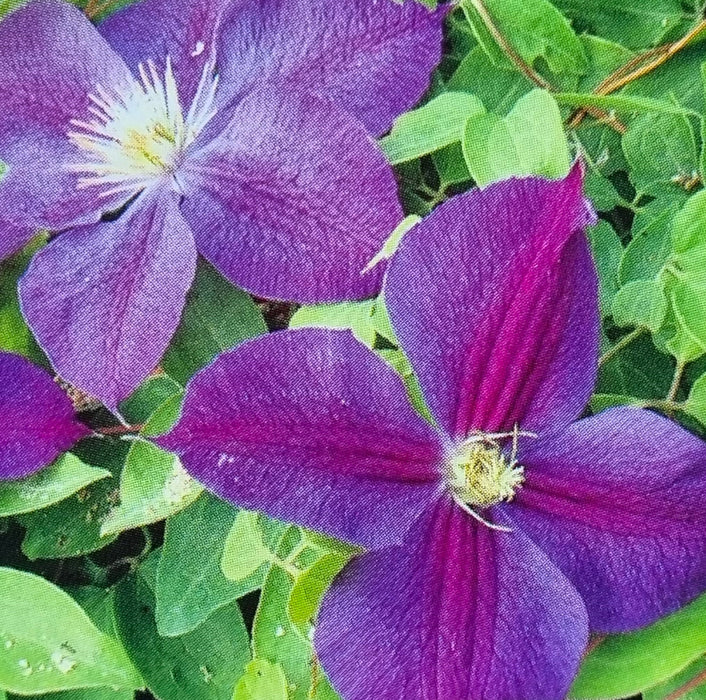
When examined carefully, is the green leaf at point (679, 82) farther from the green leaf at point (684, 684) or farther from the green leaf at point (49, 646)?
the green leaf at point (49, 646)

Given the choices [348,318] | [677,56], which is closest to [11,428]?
[348,318]

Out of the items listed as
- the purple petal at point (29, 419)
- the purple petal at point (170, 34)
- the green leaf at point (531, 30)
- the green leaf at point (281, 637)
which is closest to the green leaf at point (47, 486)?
the purple petal at point (29, 419)

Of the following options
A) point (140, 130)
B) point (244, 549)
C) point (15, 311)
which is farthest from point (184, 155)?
point (244, 549)

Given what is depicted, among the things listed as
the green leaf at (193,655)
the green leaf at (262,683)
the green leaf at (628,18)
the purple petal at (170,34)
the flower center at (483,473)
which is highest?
the purple petal at (170,34)

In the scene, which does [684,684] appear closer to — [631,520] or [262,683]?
[631,520]

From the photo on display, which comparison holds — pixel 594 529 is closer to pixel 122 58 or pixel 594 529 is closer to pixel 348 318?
pixel 348 318

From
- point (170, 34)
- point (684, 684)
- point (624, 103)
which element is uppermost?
point (170, 34)

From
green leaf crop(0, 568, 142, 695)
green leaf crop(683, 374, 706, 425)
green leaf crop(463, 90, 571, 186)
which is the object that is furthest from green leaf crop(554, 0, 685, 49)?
green leaf crop(0, 568, 142, 695)
